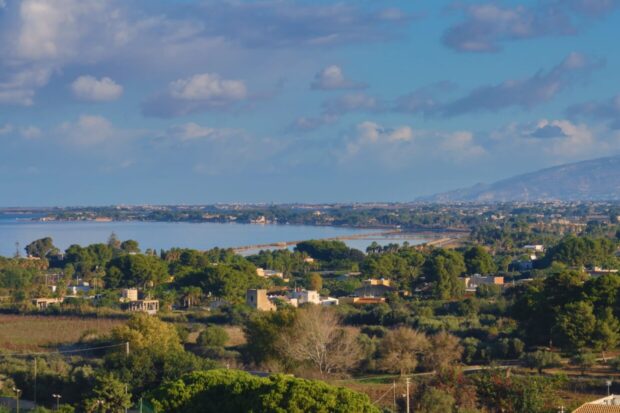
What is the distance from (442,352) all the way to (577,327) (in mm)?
3361

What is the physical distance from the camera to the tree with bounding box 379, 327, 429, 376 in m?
20.8

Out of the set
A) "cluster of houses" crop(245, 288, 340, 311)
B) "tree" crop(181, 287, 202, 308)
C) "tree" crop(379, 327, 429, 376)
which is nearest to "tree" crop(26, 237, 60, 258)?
"tree" crop(181, 287, 202, 308)

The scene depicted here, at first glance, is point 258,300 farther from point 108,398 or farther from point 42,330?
point 108,398

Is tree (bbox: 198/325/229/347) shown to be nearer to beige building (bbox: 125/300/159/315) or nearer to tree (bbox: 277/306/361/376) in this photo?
tree (bbox: 277/306/361/376)

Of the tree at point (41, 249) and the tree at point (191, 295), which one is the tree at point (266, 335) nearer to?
the tree at point (191, 295)

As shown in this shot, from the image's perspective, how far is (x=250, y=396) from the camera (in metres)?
14.0

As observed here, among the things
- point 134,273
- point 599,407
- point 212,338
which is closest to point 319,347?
point 212,338

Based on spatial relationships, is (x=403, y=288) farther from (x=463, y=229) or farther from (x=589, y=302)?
(x=463, y=229)

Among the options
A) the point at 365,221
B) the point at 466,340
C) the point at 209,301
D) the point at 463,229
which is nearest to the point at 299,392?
the point at 466,340

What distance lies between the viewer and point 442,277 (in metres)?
36.1

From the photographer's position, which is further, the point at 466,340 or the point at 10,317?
the point at 10,317

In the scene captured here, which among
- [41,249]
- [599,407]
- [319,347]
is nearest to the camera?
[599,407]

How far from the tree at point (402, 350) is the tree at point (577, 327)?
320cm

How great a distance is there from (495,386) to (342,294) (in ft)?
72.6
